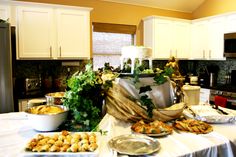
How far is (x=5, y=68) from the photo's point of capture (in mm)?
2963

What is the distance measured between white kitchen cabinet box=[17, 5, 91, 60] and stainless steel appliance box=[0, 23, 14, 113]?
0.47 meters

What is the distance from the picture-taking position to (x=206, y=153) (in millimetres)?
1316

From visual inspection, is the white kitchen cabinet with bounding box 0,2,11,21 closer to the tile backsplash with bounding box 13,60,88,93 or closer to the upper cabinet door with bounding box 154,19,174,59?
the tile backsplash with bounding box 13,60,88,93

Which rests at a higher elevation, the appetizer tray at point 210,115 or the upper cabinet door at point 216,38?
the upper cabinet door at point 216,38

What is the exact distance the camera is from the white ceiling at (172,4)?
4.74 metres

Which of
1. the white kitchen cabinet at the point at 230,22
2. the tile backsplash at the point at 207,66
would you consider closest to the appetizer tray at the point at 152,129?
the white kitchen cabinet at the point at 230,22

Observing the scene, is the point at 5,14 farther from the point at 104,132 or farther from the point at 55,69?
the point at 104,132

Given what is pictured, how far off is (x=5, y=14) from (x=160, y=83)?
2.63 meters

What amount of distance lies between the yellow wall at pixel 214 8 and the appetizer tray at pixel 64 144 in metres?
4.43

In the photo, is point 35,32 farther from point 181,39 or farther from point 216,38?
point 216,38

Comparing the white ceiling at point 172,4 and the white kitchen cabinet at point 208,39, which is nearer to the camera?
the white kitchen cabinet at point 208,39

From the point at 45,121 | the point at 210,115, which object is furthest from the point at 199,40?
the point at 45,121

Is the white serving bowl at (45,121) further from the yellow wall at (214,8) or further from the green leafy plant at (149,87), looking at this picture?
the yellow wall at (214,8)

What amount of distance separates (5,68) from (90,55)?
5.53 ft
